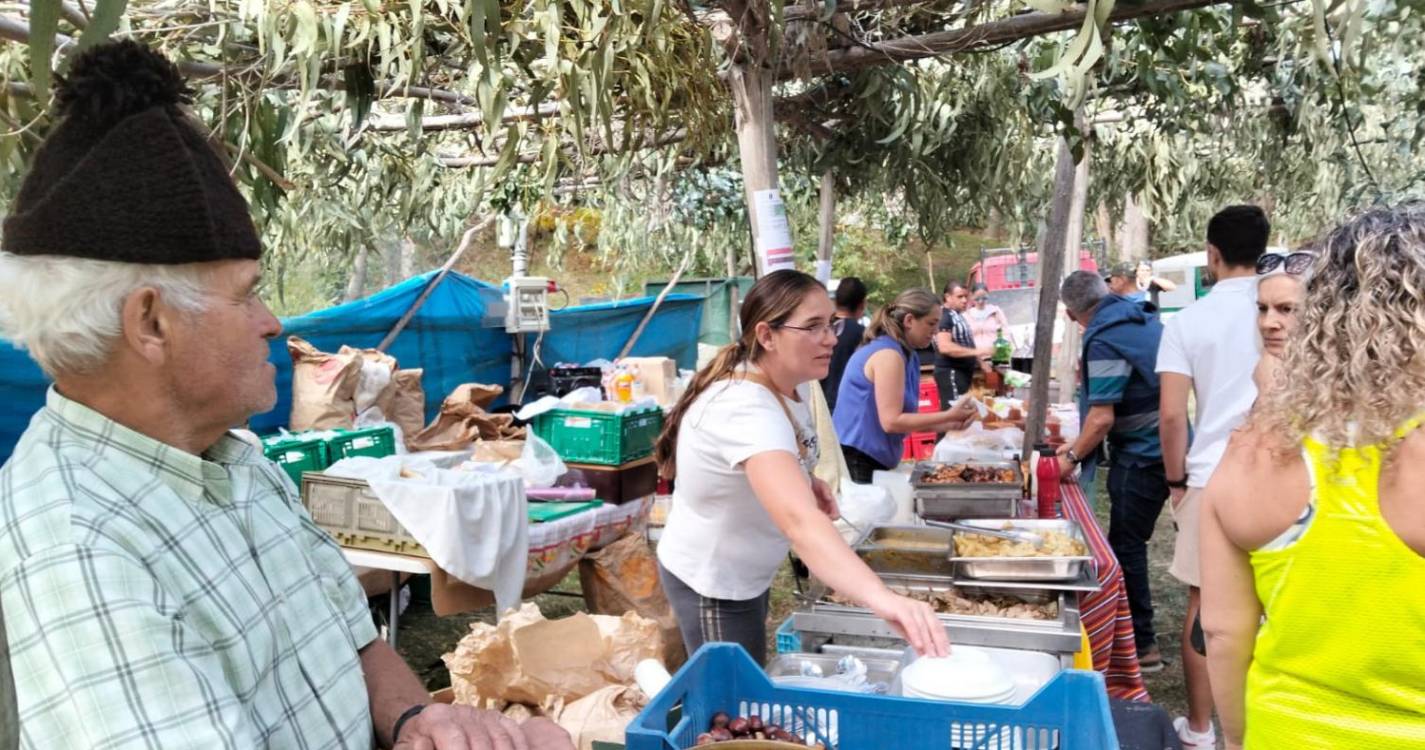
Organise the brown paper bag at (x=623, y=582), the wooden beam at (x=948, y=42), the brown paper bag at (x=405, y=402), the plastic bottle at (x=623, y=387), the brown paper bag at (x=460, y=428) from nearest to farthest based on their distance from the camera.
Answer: the wooden beam at (x=948, y=42) < the brown paper bag at (x=623, y=582) < the brown paper bag at (x=460, y=428) < the brown paper bag at (x=405, y=402) < the plastic bottle at (x=623, y=387)

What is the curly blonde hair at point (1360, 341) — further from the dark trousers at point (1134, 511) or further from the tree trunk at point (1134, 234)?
the tree trunk at point (1134, 234)

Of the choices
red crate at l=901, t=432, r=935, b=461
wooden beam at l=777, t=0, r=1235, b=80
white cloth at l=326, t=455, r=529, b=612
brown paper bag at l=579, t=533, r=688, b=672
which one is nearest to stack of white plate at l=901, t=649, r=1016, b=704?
wooden beam at l=777, t=0, r=1235, b=80

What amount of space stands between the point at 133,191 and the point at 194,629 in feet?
1.57

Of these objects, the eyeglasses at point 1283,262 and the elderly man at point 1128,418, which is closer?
the eyeglasses at point 1283,262

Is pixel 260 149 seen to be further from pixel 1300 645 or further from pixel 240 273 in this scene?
pixel 1300 645

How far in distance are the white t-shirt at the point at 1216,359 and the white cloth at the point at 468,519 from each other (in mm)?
2864

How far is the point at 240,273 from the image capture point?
1.21 metres

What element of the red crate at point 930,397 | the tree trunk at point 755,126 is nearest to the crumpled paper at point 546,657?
the tree trunk at point 755,126

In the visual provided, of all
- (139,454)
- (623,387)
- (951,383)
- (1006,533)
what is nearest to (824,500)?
(1006,533)

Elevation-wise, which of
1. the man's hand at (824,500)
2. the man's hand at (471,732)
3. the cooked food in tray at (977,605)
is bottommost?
the cooked food in tray at (977,605)

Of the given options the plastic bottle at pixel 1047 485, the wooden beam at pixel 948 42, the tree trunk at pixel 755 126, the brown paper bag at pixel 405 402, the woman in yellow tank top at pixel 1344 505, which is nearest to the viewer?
the woman in yellow tank top at pixel 1344 505

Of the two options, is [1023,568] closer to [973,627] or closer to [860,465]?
[973,627]

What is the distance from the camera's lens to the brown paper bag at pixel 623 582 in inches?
205

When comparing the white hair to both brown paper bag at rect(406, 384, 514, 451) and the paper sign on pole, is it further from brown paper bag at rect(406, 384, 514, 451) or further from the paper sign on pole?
brown paper bag at rect(406, 384, 514, 451)
